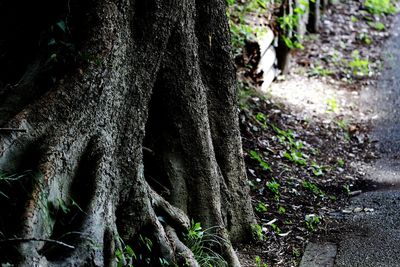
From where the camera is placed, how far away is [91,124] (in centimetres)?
391

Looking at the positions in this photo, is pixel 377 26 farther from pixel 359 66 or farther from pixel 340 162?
pixel 340 162

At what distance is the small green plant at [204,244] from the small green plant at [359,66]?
7128 millimetres

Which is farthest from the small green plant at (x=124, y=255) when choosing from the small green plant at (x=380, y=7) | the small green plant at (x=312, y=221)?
the small green plant at (x=380, y=7)

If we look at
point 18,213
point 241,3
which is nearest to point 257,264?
point 18,213

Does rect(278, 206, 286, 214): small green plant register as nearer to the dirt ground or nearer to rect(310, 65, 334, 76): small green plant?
the dirt ground

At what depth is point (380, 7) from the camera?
15.0 meters

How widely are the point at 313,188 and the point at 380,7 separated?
30.6 ft

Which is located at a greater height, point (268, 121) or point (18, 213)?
point (18, 213)

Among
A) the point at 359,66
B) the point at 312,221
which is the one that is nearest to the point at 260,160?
the point at 312,221

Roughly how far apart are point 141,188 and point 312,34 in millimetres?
9389

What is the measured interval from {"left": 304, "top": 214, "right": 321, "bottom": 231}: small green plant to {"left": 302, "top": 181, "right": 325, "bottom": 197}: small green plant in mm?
591

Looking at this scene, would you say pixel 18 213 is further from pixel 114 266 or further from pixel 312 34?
pixel 312 34

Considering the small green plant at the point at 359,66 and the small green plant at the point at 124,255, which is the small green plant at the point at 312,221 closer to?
the small green plant at the point at 124,255

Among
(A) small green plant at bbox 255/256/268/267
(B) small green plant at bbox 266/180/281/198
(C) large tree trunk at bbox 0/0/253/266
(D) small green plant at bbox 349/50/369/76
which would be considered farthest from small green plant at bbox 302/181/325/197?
(D) small green plant at bbox 349/50/369/76
